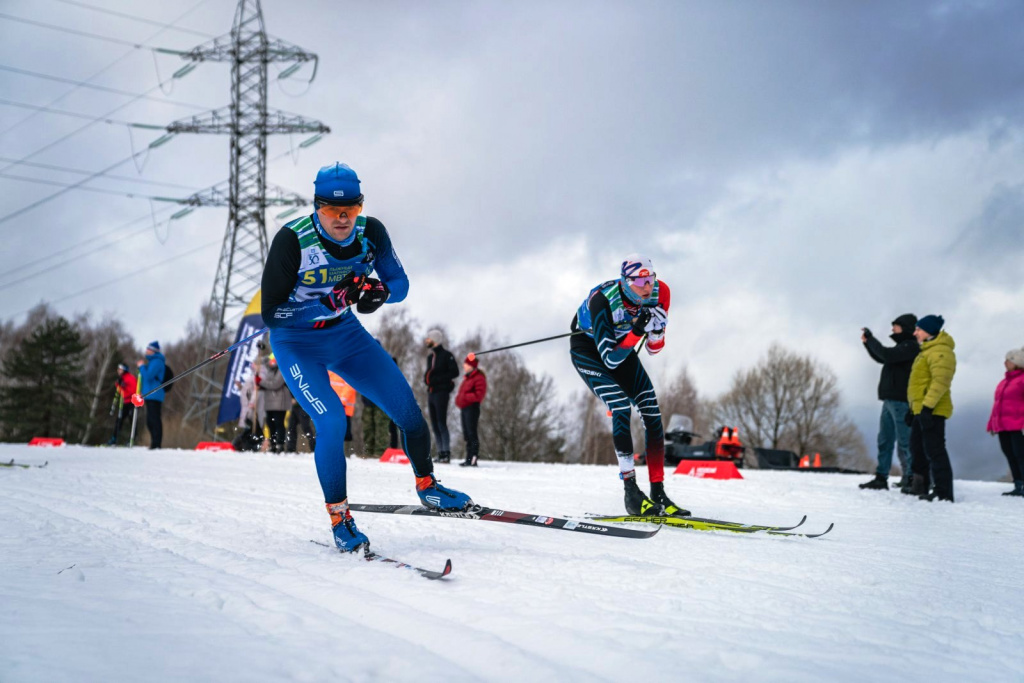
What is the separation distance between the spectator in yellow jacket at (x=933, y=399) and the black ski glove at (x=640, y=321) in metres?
3.81

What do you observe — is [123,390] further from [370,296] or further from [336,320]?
[370,296]

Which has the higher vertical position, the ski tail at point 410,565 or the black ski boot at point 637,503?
the black ski boot at point 637,503

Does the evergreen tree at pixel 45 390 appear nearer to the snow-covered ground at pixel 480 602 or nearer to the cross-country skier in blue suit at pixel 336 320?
the snow-covered ground at pixel 480 602

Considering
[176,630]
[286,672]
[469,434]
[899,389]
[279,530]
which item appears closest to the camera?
[286,672]

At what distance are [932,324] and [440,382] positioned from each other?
698 centimetres

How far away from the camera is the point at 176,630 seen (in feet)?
7.09

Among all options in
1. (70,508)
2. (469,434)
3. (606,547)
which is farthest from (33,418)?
(606,547)

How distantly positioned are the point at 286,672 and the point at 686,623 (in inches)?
51.7

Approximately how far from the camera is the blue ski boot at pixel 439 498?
4031 millimetres

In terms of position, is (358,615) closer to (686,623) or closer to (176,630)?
(176,630)

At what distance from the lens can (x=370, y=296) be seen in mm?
3877

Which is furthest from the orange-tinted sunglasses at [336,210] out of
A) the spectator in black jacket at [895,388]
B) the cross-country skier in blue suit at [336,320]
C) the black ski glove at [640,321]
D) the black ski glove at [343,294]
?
the spectator in black jacket at [895,388]

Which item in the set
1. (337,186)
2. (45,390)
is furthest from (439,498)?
(45,390)

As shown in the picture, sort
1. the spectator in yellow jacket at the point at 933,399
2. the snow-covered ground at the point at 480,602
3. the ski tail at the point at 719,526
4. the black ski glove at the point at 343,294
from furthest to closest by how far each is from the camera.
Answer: the spectator in yellow jacket at the point at 933,399 → the ski tail at the point at 719,526 → the black ski glove at the point at 343,294 → the snow-covered ground at the point at 480,602
